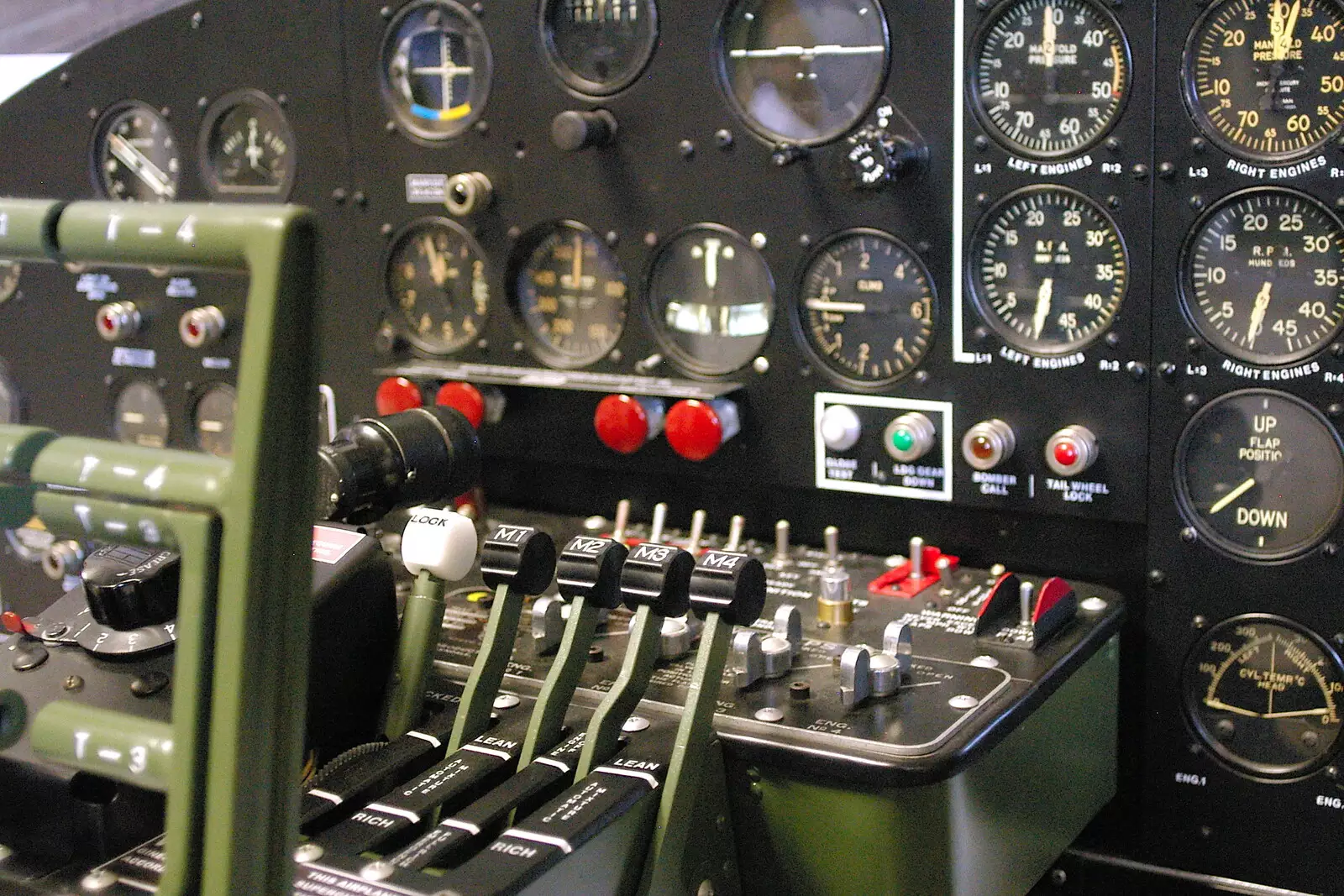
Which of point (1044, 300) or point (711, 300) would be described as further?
point (711, 300)

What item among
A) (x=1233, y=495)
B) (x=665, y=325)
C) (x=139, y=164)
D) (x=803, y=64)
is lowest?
(x=1233, y=495)

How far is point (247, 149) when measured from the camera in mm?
3117

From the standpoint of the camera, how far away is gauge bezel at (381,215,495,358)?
288 centimetres

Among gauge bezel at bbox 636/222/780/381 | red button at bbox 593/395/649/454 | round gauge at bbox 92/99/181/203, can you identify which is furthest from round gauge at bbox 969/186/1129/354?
round gauge at bbox 92/99/181/203

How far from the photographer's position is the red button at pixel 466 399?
2.81 m

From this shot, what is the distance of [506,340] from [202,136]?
81 cm

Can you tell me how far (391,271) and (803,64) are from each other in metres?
0.93

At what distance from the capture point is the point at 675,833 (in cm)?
173

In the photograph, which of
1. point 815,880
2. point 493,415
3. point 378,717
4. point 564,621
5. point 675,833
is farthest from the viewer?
point 493,415

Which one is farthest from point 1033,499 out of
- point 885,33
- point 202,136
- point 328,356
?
point 202,136

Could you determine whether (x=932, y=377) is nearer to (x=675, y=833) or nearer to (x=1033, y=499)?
(x=1033, y=499)

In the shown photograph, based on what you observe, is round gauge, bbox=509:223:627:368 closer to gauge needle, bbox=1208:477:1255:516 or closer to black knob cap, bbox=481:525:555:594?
black knob cap, bbox=481:525:555:594

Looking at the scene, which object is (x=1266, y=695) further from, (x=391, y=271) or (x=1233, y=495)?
(x=391, y=271)

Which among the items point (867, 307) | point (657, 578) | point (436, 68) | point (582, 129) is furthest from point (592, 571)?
point (436, 68)
